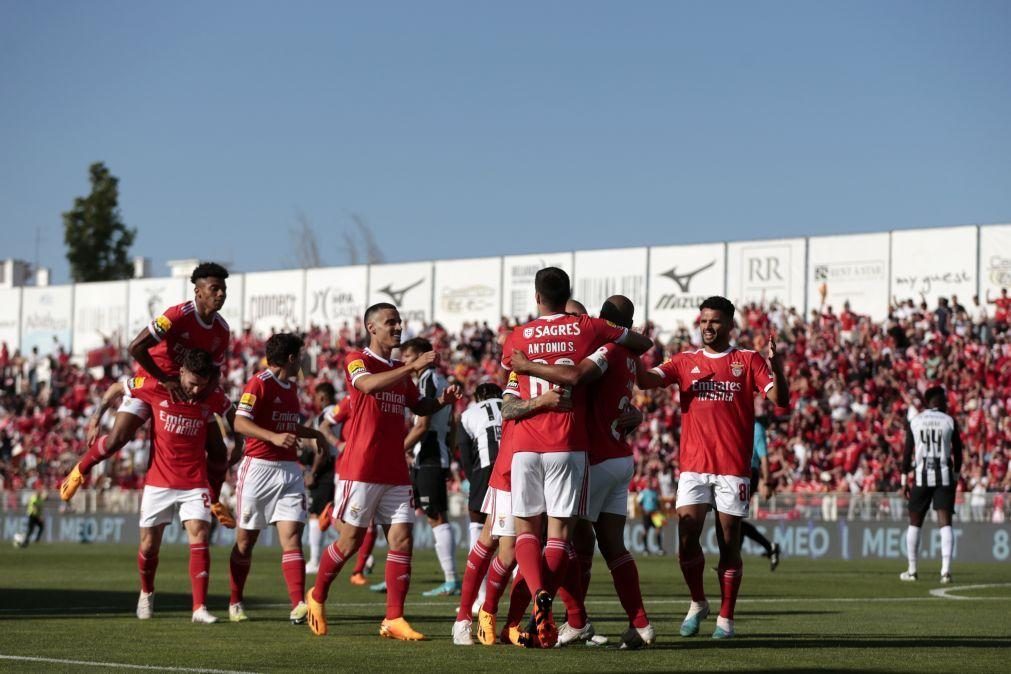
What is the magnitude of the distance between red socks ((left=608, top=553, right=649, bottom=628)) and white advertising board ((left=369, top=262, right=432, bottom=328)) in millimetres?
42685

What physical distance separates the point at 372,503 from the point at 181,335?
9.10 ft

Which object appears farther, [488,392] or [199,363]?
[488,392]

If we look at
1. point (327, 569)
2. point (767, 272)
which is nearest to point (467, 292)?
point (767, 272)

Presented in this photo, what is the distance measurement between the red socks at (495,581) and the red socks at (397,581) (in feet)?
2.78

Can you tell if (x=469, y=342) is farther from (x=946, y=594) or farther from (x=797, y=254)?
(x=946, y=594)

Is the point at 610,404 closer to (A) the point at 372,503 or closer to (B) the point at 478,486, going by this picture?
(A) the point at 372,503

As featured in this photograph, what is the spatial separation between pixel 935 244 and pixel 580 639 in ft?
109

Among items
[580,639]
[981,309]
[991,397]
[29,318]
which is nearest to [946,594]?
[580,639]

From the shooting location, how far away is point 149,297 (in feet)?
200

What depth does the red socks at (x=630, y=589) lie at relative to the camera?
33.5 feet

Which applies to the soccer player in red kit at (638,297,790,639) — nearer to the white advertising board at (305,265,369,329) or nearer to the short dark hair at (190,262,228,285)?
the short dark hair at (190,262,228,285)

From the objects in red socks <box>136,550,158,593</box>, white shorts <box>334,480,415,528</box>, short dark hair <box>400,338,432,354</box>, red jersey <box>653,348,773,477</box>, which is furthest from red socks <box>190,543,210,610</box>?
red jersey <box>653,348,773,477</box>

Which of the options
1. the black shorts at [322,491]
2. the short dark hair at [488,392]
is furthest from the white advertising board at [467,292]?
the short dark hair at [488,392]

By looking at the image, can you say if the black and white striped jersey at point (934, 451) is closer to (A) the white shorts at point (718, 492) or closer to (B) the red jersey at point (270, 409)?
(A) the white shorts at point (718, 492)
